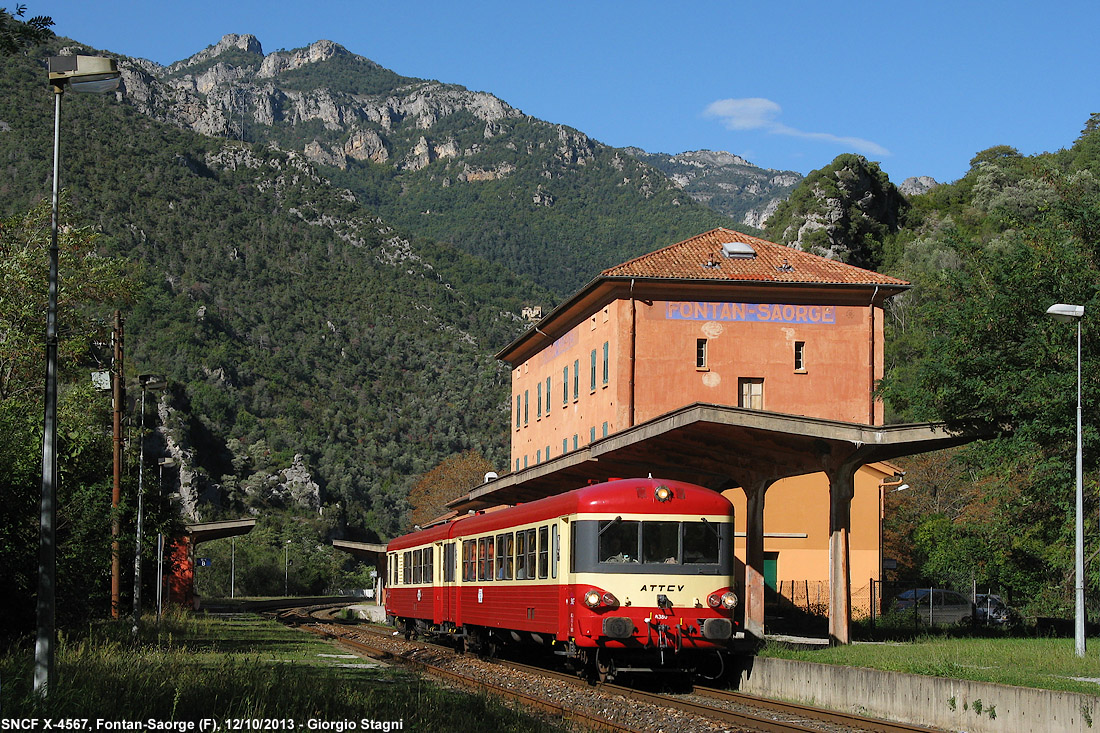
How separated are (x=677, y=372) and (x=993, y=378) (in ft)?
57.4

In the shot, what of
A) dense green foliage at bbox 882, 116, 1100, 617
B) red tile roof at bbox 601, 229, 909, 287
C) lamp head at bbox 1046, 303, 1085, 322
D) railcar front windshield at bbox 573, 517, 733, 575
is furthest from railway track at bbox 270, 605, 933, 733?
red tile roof at bbox 601, 229, 909, 287

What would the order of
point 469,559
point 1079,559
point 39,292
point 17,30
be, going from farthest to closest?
point 39,292 < point 469,559 < point 1079,559 < point 17,30

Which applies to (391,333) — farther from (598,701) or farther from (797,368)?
(598,701)

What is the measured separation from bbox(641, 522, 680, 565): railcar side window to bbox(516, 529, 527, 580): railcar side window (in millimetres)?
2953

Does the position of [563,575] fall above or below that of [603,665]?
above

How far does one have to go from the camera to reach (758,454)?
76.4 ft

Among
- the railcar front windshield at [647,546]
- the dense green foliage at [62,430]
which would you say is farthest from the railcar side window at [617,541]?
the dense green foliage at [62,430]

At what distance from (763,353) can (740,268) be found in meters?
3.15

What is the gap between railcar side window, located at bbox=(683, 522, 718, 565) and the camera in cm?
1798

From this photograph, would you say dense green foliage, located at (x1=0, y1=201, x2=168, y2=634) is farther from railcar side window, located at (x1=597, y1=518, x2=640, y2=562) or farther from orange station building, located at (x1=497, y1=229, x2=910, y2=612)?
orange station building, located at (x1=497, y1=229, x2=910, y2=612)

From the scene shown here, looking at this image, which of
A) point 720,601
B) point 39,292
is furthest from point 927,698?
point 39,292

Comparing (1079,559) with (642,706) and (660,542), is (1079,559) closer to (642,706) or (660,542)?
(660,542)

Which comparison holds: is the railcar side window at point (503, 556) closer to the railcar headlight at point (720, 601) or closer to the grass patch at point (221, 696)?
the grass patch at point (221, 696)

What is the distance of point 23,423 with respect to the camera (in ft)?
76.4
